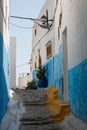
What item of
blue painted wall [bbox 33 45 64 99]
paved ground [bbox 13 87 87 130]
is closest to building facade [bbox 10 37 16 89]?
blue painted wall [bbox 33 45 64 99]

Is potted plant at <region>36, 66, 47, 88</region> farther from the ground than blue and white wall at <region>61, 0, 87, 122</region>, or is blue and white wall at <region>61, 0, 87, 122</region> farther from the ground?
blue and white wall at <region>61, 0, 87, 122</region>

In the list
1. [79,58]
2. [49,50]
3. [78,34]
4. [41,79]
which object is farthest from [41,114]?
[49,50]

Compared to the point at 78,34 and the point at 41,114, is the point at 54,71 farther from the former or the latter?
the point at 78,34

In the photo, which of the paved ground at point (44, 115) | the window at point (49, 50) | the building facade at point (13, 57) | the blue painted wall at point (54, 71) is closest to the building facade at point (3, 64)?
the paved ground at point (44, 115)

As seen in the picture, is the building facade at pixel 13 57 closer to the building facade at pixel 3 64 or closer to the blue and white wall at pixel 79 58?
the building facade at pixel 3 64

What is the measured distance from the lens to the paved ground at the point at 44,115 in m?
7.12

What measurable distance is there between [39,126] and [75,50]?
224cm

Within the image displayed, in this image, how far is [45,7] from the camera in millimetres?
16984

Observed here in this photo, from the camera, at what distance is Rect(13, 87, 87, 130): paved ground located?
712cm

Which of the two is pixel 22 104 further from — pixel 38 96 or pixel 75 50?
pixel 75 50

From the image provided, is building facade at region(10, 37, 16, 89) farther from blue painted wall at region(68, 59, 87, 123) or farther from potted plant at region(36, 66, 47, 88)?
blue painted wall at region(68, 59, 87, 123)

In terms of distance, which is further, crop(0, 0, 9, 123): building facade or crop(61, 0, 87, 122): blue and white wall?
crop(0, 0, 9, 123): building facade

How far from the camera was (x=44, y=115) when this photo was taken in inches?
326

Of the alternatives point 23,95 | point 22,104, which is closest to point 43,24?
point 23,95
